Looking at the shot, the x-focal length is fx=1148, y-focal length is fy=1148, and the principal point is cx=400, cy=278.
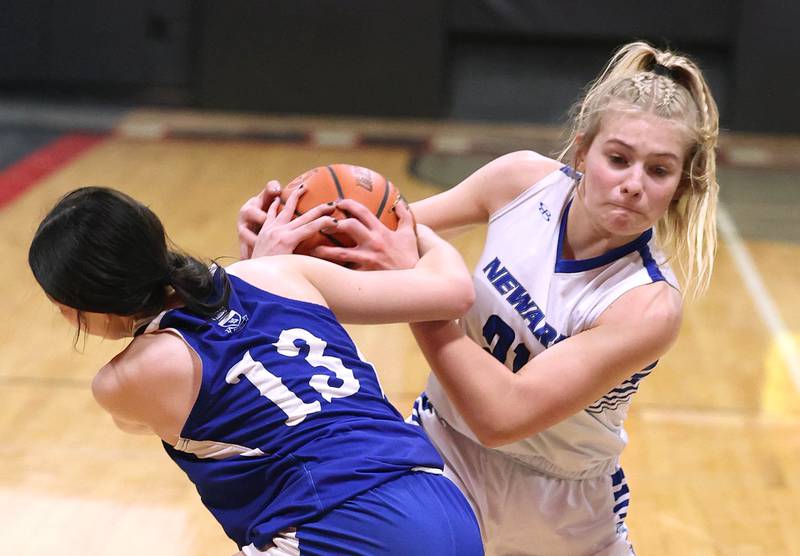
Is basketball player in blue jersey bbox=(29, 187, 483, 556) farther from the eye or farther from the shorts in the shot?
the eye

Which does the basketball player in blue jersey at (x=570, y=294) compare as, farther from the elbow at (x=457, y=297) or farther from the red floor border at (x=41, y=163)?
the red floor border at (x=41, y=163)

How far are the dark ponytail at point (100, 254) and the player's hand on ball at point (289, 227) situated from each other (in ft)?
0.98

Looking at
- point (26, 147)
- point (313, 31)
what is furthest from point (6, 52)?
point (313, 31)

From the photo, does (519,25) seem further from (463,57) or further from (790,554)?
(790,554)

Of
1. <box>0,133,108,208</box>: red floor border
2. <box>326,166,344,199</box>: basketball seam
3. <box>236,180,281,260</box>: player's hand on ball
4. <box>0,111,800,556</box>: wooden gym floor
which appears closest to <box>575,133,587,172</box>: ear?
<box>326,166,344,199</box>: basketball seam

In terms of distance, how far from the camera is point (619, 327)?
232 centimetres

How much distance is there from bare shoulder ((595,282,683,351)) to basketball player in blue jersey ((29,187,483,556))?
1.74ft

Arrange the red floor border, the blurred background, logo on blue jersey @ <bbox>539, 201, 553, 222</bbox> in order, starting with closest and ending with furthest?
1. logo on blue jersey @ <bbox>539, 201, 553, 222</bbox>
2. the blurred background
3. the red floor border

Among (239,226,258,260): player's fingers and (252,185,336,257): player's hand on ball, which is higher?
(252,185,336,257): player's hand on ball

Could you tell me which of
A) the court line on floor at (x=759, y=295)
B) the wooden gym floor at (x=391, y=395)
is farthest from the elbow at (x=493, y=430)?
the court line on floor at (x=759, y=295)

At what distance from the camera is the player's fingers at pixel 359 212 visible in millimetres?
2275

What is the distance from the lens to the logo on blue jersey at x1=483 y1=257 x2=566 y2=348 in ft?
8.11

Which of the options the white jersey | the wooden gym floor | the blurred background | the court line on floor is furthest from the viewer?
the court line on floor

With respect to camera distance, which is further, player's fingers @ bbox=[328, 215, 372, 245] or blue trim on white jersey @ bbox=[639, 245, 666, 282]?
blue trim on white jersey @ bbox=[639, 245, 666, 282]
